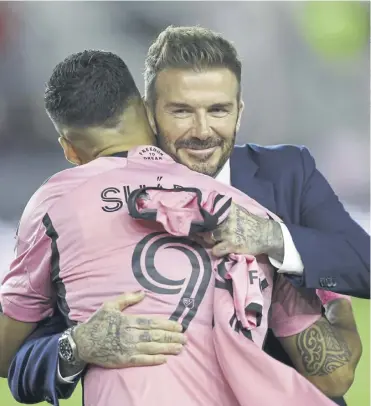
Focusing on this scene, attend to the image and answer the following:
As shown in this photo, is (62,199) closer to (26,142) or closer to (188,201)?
(188,201)

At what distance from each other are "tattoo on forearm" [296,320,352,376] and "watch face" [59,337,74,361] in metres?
0.42

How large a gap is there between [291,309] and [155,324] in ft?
1.03

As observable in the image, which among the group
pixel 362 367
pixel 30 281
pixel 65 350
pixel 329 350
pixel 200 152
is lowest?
pixel 362 367

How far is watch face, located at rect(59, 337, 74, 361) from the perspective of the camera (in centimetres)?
129

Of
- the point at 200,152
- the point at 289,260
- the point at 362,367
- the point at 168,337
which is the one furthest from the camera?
the point at 362,367

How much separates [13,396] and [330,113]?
2.95 ft

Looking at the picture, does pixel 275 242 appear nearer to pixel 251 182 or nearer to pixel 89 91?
pixel 251 182

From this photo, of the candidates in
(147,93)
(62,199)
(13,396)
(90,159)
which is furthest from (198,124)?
(13,396)

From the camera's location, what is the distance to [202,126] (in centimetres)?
148

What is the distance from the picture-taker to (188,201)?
4.07 ft

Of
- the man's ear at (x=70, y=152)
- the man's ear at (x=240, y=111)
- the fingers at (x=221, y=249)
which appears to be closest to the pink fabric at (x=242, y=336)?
the fingers at (x=221, y=249)

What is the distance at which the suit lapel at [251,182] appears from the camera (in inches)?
59.5

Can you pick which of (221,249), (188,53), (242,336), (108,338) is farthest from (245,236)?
(188,53)

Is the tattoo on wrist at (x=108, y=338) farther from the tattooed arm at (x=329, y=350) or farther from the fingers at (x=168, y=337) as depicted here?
the tattooed arm at (x=329, y=350)
